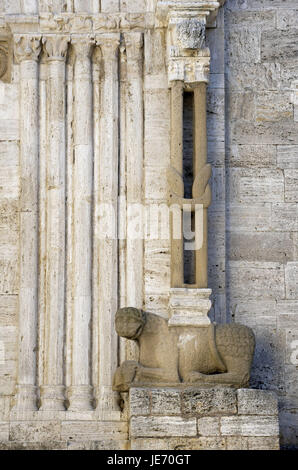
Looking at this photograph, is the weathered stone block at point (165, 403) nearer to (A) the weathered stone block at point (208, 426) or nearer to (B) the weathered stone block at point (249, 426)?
(A) the weathered stone block at point (208, 426)

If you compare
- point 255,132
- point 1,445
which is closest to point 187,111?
point 255,132

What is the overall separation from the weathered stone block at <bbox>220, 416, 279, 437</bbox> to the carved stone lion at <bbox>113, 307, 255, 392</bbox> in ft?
1.34

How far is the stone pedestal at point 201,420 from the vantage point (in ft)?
37.1

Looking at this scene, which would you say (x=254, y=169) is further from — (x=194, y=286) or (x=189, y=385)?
(x=189, y=385)

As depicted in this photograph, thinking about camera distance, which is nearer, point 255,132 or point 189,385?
point 189,385

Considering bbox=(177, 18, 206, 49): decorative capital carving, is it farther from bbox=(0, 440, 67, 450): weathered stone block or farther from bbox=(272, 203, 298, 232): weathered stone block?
bbox=(0, 440, 67, 450): weathered stone block

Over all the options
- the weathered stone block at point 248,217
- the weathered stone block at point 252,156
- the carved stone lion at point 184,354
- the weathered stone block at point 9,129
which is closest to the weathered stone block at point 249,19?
the weathered stone block at point 252,156

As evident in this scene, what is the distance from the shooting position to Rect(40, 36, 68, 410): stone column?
12227 millimetres

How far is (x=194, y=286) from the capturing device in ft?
39.7

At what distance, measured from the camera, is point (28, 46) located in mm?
12719

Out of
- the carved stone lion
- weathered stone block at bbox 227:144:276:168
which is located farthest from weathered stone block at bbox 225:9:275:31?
the carved stone lion

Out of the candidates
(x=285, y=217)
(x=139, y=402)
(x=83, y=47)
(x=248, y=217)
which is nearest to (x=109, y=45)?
(x=83, y=47)
